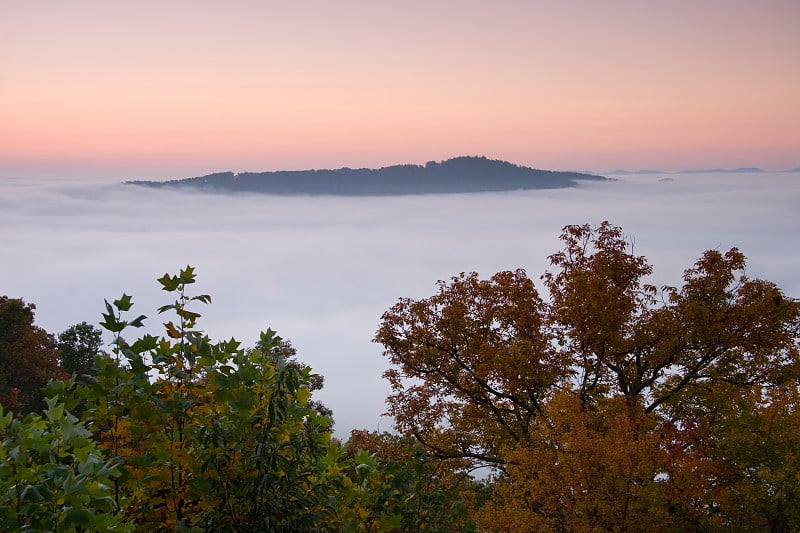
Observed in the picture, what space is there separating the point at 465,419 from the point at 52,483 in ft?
50.7

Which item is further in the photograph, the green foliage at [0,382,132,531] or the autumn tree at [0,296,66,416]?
the autumn tree at [0,296,66,416]

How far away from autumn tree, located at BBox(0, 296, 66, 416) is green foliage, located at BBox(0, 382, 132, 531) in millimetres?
27784

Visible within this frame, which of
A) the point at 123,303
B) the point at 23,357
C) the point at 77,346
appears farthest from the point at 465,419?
the point at 77,346

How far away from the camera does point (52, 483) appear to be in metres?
3.53

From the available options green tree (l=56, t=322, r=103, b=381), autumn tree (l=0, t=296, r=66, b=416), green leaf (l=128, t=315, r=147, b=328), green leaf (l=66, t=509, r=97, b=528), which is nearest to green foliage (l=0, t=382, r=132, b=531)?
green leaf (l=66, t=509, r=97, b=528)

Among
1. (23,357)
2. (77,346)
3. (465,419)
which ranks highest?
(465,419)

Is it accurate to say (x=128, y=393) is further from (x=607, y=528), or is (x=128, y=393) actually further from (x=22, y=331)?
(x=22, y=331)

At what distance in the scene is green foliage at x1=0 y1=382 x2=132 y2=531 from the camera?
343 centimetres

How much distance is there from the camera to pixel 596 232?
19.9m

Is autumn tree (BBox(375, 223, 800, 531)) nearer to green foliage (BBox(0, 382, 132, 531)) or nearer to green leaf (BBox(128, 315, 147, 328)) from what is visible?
green leaf (BBox(128, 315, 147, 328))

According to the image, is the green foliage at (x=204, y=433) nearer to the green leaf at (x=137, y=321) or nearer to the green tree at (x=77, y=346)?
the green leaf at (x=137, y=321)

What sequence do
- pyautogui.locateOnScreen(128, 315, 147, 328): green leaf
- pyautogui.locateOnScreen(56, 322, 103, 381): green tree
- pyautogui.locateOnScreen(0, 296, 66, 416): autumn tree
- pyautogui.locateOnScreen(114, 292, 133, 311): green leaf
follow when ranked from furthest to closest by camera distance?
pyautogui.locateOnScreen(56, 322, 103, 381): green tree < pyautogui.locateOnScreen(0, 296, 66, 416): autumn tree < pyautogui.locateOnScreen(114, 292, 133, 311): green leaf < pyautogui.locateOnScreen(128, 315, 147, 328): green leaf

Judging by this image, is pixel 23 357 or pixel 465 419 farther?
pixel 23 357

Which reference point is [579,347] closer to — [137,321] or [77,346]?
[137,321]
